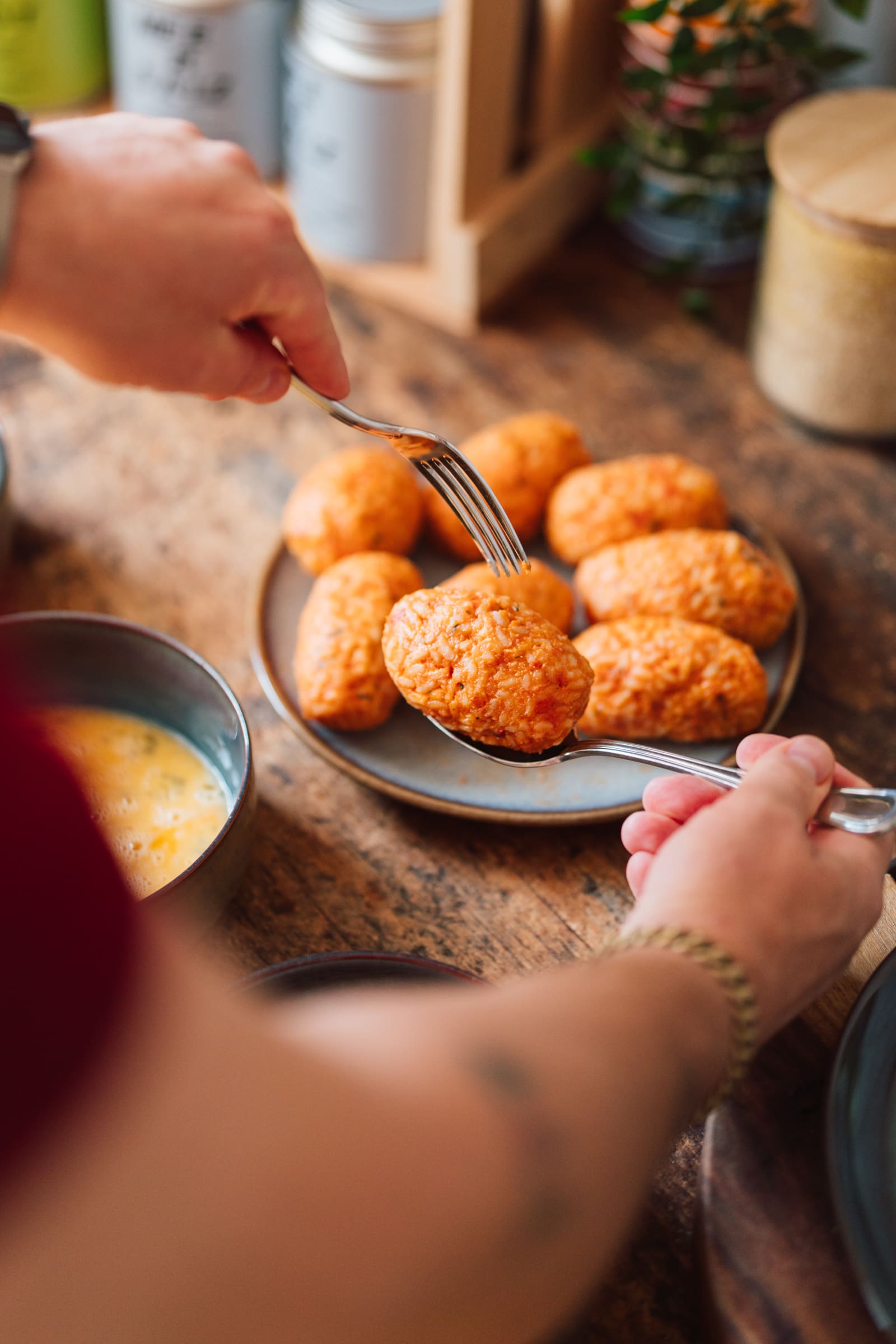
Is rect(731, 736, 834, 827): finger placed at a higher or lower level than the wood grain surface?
higher

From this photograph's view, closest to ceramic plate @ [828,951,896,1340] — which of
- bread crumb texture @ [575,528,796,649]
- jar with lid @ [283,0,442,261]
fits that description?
bread crumb texture @ [575,528,796,649]

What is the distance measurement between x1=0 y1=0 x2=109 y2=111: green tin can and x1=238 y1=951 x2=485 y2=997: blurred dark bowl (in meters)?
1.61

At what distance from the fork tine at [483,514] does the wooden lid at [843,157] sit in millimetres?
591

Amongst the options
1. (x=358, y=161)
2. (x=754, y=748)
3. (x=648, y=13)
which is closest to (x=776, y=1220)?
(x=754, y=748)

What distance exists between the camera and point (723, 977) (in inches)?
26.0

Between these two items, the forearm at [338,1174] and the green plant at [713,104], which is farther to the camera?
the green plant at [713,104]

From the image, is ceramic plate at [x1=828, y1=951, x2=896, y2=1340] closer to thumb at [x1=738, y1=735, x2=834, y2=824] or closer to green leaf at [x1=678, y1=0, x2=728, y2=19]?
thumb at [x1=738, y1=735, x2=834, y2=824]

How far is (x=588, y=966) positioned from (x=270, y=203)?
667 millimetres

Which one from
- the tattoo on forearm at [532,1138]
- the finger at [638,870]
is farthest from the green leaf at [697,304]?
the tattoo on forearm at [532,1138]

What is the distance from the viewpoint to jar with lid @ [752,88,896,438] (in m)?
1.34

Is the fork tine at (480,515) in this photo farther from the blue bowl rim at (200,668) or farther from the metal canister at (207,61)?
the metal canister at (207,61)

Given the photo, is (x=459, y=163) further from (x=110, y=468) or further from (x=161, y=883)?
(x=161, y=883)

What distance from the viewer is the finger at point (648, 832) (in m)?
0.86

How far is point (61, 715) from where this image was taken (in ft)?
3.72
